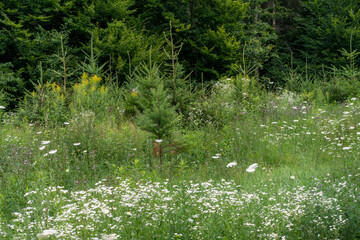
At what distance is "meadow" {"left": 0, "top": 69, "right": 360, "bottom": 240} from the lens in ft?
11.2

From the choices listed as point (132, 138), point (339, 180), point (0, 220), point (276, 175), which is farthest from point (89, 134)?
point (339, 180)

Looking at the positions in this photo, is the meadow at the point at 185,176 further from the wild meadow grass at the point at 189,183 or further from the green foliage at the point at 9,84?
the green foliage at the point at 9,84

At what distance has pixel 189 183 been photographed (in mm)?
5113

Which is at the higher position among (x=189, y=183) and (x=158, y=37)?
(x=189, y=183)

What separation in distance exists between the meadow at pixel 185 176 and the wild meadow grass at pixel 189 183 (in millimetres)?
20

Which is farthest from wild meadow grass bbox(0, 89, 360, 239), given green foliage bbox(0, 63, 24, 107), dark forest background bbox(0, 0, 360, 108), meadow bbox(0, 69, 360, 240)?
green foliage bbox(0, 63, 24, 107)

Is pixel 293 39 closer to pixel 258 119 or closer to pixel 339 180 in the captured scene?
pixel 258 119

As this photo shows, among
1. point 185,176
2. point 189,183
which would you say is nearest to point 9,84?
point 185,176

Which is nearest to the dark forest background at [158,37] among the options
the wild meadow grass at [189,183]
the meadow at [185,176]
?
the meadow at [185,176]

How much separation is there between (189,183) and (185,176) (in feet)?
1.73

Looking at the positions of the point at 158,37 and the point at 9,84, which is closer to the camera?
the point at 9,84

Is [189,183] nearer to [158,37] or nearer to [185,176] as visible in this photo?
[185,176]

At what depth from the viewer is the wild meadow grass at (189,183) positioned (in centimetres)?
340

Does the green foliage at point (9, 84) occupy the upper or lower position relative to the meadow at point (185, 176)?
lower
